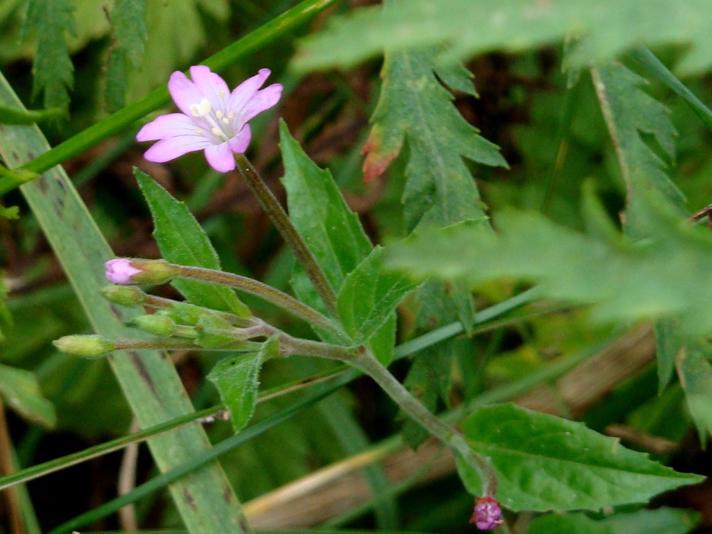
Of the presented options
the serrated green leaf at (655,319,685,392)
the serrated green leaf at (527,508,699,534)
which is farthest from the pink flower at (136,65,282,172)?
the serrated green leaf at (527,508,699,534)

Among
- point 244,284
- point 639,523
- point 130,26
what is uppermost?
point 130,26

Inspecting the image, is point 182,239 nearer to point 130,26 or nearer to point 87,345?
point 87,345

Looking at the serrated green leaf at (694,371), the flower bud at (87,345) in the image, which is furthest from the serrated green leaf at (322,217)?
the serrated green leaf at (694,371)

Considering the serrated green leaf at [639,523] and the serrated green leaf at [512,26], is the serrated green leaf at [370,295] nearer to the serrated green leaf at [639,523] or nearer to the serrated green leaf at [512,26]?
the serrated green leaf at [639,523]

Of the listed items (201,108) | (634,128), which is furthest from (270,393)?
(634,128)

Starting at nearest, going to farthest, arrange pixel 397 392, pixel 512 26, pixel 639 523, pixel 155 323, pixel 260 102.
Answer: pixel 512 26, pixel 155 323, pixel 260 102, pixel 397 392, pixel 639 523

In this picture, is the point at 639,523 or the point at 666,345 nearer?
the point at 666,345

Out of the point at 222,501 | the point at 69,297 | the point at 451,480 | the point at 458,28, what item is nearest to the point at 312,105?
the point at 69,297

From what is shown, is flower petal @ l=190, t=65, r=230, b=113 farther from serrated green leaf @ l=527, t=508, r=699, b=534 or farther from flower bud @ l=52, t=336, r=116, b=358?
serrated green leaf @ l=527, t=508, r=699, b=534
